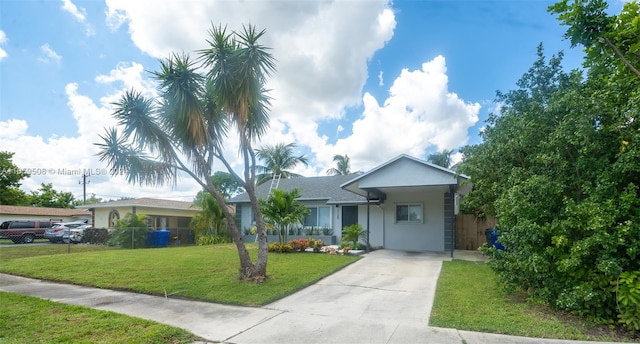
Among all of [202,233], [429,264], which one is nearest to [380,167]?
[429,264]

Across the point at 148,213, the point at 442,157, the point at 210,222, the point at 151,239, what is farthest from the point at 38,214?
the point at 442,157

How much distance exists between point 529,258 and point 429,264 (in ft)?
19.0

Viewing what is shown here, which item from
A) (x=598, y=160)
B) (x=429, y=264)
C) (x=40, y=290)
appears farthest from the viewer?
(x=429, y=264)

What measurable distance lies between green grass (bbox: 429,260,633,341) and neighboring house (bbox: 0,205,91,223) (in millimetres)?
36908

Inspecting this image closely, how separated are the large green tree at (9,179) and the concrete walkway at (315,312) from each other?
33259 millimetres

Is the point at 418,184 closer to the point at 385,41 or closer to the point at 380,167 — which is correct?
the point at 380,167

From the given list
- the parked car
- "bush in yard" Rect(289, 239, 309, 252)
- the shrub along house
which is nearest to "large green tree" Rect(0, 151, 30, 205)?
the parked car

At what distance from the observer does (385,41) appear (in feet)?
43.8

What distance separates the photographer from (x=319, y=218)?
1925cm

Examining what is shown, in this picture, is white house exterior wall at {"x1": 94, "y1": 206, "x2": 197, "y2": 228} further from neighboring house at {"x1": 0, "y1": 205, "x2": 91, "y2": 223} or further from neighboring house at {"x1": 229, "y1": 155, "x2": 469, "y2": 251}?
neighboring house at {"x1": 0, "y1": 205, "x2": 91, "y2": 223}

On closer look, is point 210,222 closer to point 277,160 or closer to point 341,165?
point 277,160

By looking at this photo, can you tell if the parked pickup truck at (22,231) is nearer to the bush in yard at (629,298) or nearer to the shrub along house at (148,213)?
the shrub along house at (148,213)

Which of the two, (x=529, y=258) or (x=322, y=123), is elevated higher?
(x=322, y=123)

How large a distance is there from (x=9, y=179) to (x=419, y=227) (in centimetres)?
4077
